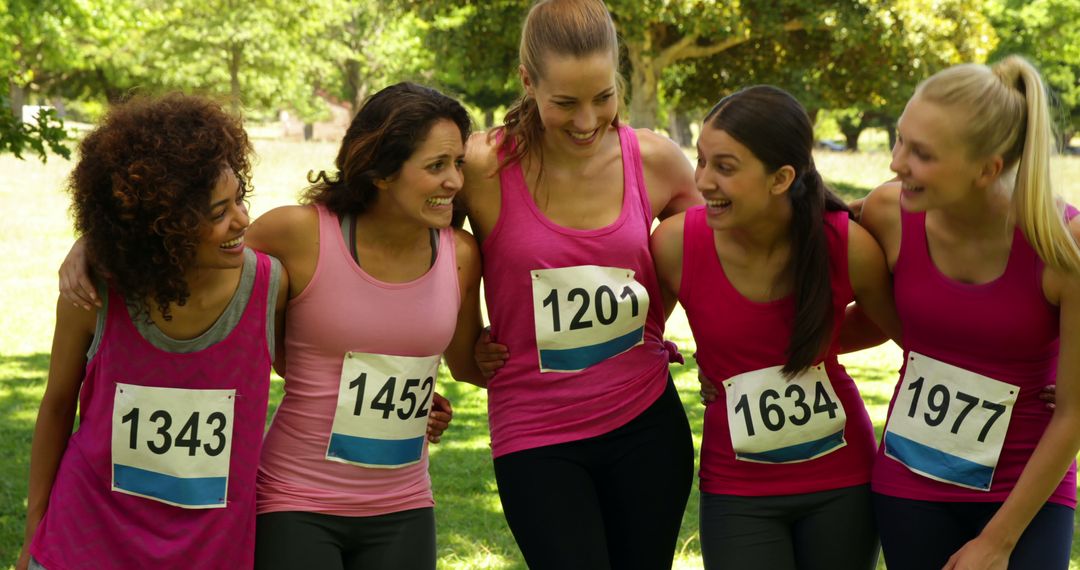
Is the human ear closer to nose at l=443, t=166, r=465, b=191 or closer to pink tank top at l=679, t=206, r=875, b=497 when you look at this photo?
pink tank top at l=679, t=206, r=875, b=497

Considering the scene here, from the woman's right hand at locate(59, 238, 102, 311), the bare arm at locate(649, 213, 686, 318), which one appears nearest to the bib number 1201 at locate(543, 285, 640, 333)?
the bare arm at locate(649, 213, 686, 318)

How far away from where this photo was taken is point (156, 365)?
2.70m

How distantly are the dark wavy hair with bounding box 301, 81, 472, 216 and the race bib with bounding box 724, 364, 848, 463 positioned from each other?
106cm

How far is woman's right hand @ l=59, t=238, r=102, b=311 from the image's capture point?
2.66 meters

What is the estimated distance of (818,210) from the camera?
3156mm

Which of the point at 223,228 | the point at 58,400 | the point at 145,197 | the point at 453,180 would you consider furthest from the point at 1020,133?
the point at 58,400

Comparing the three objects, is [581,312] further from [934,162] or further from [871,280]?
[934,162]

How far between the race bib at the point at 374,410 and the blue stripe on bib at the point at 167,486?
32cm

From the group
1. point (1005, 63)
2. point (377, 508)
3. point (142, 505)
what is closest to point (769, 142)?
point (1005, 63)

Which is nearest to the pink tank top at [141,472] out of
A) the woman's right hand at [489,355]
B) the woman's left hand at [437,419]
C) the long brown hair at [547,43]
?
the woman's left hand at [437,419]

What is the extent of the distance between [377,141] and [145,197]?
66 cm

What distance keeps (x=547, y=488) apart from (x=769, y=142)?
3.54ft

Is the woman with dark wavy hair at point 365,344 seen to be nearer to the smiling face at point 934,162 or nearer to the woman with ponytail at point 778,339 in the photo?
the woman with ponytail at point 778,339

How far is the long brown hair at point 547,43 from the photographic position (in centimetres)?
321
